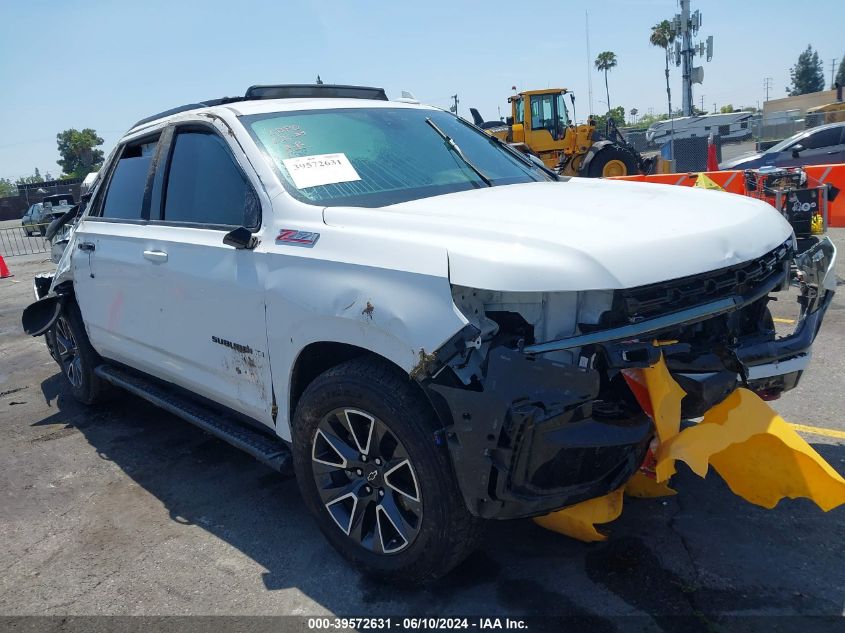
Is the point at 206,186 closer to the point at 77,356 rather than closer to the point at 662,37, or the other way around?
the point at 77,356

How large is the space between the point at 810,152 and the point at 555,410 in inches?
689

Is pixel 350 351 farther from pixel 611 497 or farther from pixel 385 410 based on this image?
pixel 611 497

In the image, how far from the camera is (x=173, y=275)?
3689 millimetres

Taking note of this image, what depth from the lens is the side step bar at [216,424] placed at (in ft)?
10.8

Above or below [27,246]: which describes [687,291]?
above

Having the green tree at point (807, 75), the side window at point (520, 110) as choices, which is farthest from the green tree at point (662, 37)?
the side window at point (520, 110)

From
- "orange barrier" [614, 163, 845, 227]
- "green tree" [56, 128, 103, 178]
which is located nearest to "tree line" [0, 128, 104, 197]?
"green tree" [56, 128, 103, 178]

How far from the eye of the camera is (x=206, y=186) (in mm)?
3684

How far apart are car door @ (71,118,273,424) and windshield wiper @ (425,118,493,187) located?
1.19 meters

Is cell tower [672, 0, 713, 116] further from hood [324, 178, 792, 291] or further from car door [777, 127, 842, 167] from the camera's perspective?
hood [324, 178, 792, 291]

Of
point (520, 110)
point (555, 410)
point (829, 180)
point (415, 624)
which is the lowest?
point (415, 624)

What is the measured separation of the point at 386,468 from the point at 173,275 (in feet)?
5.67

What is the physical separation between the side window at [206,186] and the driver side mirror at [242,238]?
91 millimetres

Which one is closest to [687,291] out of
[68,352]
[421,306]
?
[421,306]
